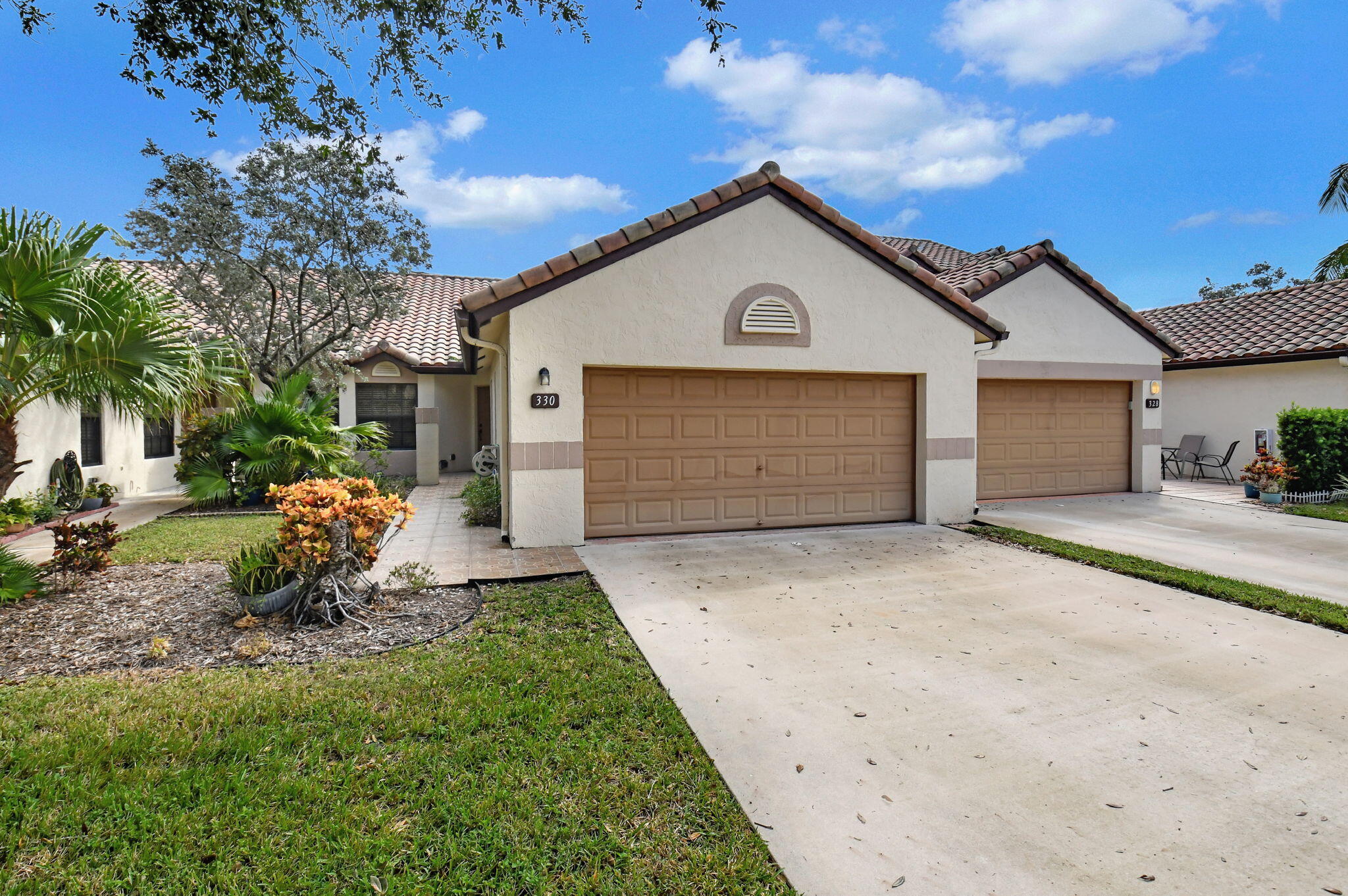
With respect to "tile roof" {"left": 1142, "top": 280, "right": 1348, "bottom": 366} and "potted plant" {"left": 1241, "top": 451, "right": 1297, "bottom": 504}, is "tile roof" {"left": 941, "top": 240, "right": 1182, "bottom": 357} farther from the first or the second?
"tile roof" {"left": 1142, "top": 280, "right": 1348, "bottom": 366}

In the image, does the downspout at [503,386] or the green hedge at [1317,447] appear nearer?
the downspout at [503,386]

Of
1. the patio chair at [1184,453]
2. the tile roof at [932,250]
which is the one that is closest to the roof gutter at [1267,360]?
the patio chair at [1184,453]

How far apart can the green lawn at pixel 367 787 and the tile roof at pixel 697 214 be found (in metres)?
4.78

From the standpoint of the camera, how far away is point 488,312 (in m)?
7.83

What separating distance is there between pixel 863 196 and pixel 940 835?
20645 mm

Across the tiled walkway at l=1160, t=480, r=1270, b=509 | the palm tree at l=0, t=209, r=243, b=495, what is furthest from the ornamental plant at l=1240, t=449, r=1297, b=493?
the palm tree at l=0, t=209, r=243, b=495

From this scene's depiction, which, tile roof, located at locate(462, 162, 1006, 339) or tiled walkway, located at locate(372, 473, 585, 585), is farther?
tile roof, located at locate(462, 162, 1006, 339)

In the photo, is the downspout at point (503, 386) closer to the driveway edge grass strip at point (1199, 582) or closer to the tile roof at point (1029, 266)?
the driveway edge grass strip at point (1199, 582)

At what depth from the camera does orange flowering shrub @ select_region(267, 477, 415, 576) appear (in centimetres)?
522

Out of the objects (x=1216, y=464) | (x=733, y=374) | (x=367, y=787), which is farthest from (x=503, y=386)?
(x=1216, y=464)

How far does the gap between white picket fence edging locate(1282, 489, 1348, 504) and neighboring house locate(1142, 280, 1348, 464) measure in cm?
218

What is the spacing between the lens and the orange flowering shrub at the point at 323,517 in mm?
5219

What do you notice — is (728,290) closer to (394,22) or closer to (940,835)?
(394,22)

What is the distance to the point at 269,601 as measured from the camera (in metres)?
5.43
